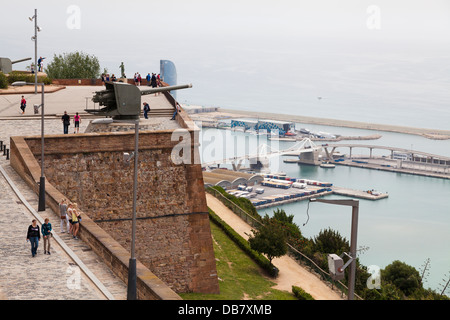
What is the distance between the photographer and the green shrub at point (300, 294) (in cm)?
3684

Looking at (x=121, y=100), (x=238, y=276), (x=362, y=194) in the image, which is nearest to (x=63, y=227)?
(x=121, y=100)

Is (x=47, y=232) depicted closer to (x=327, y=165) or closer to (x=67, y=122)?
(x=67, y=122)

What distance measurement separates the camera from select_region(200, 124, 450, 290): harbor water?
109 metres

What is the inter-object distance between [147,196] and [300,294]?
14.6m

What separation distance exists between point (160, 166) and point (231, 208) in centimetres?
3321

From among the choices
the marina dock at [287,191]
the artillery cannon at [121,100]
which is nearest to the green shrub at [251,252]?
the artillery cannon at [121,100]

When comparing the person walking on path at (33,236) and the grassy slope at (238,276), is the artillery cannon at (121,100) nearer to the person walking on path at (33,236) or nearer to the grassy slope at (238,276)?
the person walking on path at (33,236)

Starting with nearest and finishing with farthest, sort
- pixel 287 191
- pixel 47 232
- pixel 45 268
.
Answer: pixel 45 268
pixel 47 232
pixel 287 191

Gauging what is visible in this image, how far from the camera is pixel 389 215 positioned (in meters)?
142

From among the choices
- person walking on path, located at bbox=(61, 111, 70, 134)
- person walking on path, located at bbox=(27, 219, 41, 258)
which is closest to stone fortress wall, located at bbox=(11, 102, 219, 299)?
person walking on path, located at bbox=(61, 111, 70, 134)

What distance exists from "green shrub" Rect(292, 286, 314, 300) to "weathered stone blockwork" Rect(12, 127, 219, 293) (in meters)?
10.6

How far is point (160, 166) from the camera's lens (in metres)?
27.0
